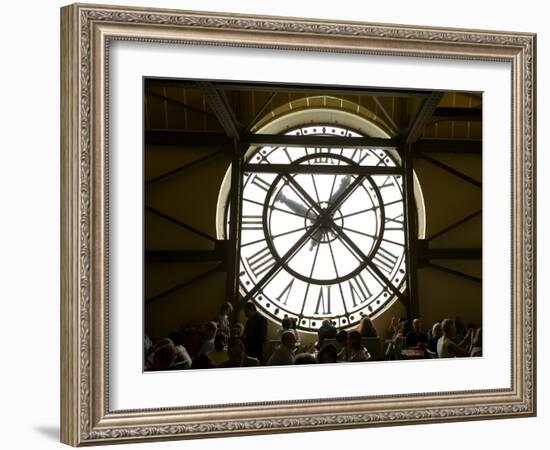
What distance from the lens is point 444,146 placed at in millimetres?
5215

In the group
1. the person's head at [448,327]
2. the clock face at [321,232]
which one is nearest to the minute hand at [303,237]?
the clock face at [321,232]

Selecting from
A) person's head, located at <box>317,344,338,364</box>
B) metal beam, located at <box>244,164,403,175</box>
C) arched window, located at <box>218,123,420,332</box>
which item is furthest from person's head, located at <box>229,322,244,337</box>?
metal beam, located at <box>244,164,403,175</box>

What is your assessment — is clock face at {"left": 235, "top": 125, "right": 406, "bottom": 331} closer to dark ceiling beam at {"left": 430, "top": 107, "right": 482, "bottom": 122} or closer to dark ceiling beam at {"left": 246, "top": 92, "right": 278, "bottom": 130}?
dark ceiling beam at {"left": 246, "top": 92, "right": 278, "bottom": 130}

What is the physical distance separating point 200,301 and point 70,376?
55 centimetres

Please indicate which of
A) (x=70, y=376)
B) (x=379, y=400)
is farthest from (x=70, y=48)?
(x=379, y=400)

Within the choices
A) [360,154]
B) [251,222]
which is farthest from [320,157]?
[251,222]

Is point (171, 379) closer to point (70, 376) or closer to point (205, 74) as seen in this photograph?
point (70, 376)

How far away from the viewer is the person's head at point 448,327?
523 cm

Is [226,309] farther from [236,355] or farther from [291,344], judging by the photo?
[291,344]

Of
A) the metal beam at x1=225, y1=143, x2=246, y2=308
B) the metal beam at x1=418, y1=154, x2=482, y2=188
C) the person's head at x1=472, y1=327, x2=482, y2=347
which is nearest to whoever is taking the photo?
the metal beam at x1=225, y1=143, x2=246, y2=308

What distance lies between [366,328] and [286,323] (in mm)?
333

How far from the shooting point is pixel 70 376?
4.66 meters

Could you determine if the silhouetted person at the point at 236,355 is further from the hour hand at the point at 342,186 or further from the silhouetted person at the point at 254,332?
the hour hand at the point at 342,186

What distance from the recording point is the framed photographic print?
468cm
